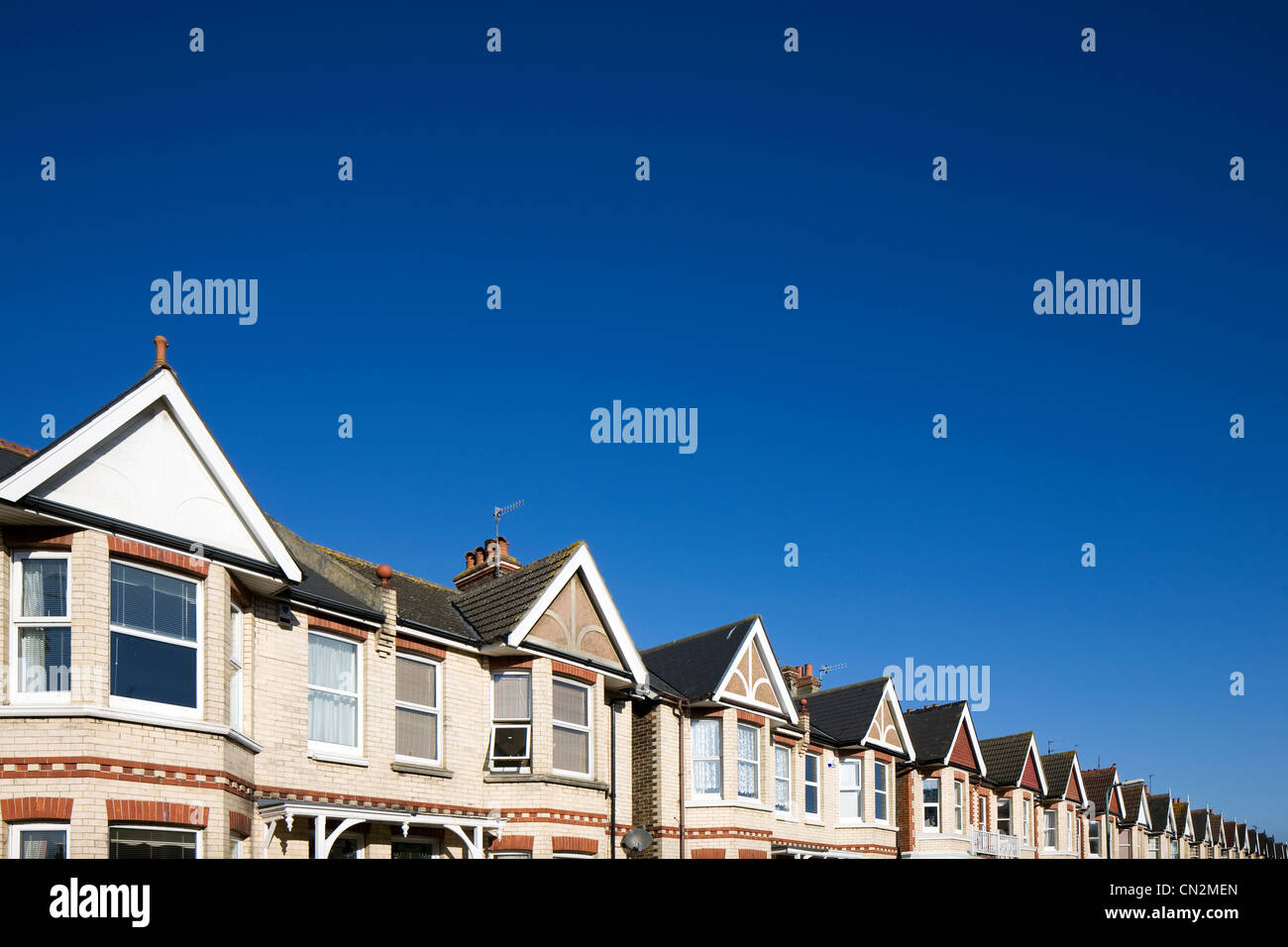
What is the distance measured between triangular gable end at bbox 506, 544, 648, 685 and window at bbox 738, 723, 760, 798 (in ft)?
17.0

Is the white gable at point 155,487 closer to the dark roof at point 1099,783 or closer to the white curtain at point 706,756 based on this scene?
the white curtain at point 706,756

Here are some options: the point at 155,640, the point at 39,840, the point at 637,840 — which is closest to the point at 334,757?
the point at 155,640

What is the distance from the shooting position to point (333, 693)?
749 inches

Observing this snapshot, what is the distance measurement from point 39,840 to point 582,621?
1176cm

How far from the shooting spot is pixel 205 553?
15.8 meters

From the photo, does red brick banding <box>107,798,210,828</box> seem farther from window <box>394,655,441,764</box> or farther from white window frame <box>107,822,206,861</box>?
window <box>394,655,441,764</box>

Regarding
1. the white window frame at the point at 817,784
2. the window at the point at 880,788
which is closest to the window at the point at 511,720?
the white window frame at the point at 817,784

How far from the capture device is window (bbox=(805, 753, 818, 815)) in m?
32.5

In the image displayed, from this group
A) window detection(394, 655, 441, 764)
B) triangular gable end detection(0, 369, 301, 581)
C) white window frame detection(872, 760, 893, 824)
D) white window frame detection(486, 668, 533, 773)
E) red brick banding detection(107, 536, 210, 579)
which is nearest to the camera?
triangular gable end detection(0, 369, 301, 581)

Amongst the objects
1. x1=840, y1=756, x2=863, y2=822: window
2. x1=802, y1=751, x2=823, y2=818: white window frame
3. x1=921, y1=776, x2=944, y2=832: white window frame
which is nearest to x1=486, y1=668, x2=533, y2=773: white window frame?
x1=802, y1=751, x2=823, y2=818: white window frame
